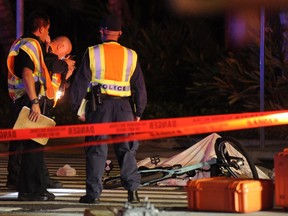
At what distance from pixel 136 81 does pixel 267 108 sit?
11.1m

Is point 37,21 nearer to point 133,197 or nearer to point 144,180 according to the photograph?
point 144,180

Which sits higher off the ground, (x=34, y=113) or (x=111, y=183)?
(x=34, y=113)

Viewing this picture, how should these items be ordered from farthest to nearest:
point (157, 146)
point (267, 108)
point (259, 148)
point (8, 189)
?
point (267, 108) < point (157, 146) < point (259, 148) < point (8, 189)

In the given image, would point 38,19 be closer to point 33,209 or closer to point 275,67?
point 33,209

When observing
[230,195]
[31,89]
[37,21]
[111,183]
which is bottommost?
[230,195]

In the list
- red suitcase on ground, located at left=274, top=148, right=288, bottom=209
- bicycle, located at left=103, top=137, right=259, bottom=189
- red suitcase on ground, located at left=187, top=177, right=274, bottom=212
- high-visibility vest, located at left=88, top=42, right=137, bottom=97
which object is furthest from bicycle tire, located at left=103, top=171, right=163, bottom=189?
red suitcase on ground, located at left=274, top=148, right=288, bottom=209

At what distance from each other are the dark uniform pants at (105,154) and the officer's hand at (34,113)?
627 mm

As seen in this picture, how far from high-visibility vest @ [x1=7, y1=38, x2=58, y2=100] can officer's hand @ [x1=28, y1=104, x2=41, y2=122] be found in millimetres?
331

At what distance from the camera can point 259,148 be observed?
716 inches

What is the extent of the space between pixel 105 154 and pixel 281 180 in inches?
72.7

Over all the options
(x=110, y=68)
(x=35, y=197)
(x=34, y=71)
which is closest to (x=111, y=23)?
(x=110, y=68)

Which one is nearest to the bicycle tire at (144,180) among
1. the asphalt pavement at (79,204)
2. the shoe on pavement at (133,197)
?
the asphalt pavement at (79,204)

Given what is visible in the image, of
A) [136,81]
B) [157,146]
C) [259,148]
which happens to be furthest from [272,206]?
[157,146]

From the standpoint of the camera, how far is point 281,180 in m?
9.70
